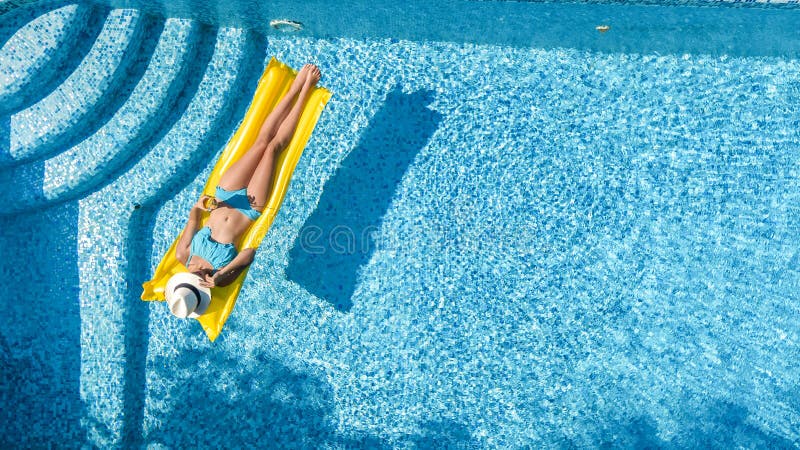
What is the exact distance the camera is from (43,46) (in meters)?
3.44

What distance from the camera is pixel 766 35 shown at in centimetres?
350

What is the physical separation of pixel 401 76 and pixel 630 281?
1870 millimetres

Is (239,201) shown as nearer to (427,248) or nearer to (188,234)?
(188,234)

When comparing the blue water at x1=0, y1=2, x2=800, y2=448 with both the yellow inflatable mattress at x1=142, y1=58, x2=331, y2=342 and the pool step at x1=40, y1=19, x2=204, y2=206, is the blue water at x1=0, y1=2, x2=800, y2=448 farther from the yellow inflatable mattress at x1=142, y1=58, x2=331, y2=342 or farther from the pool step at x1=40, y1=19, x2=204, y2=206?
the yellow inflatable mattress at x1=142, y1=58, x2=331, y2=342

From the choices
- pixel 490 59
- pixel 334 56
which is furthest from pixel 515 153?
pixel 334 56

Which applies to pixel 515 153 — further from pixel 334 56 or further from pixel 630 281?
pixel 334 56

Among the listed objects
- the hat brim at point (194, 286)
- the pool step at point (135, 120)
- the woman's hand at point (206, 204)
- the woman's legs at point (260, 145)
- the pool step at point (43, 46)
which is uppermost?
the pool step at point (43, 46)

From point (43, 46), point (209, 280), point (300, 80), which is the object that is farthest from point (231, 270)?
point (43, 46)

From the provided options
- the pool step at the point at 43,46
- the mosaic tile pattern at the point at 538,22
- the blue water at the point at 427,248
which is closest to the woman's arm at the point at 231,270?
the blue water at the point at 427,248

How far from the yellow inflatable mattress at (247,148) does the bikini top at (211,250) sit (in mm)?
126

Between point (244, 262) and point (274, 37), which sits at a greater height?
point (274, 37)

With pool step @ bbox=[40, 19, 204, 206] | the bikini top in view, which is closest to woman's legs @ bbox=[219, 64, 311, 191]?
the bikini top

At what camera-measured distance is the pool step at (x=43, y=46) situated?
3424 mm

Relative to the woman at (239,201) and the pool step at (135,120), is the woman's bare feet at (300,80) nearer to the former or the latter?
the woman at (239,201)
